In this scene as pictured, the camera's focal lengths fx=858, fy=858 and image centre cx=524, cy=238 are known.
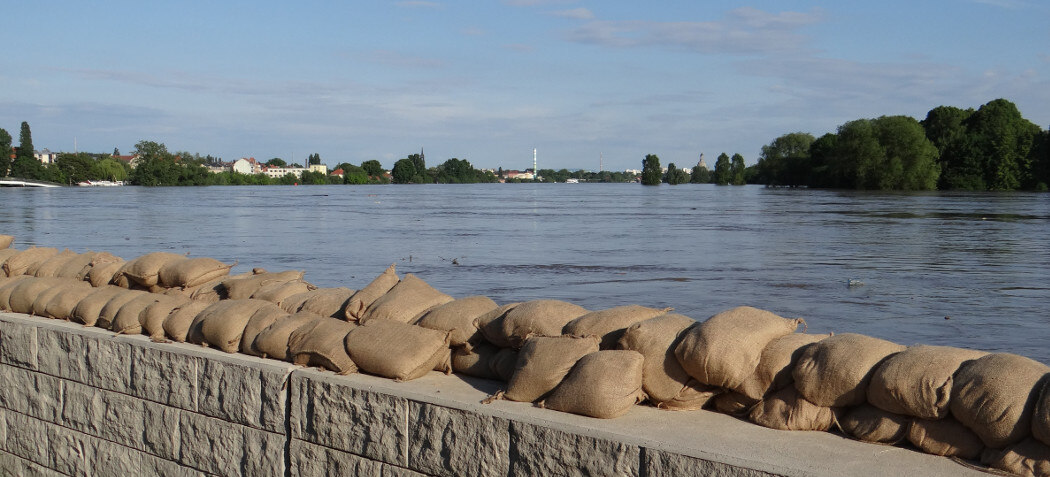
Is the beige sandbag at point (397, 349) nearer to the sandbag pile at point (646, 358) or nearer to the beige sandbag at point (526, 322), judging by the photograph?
the sandbag pile at point (646, 358)

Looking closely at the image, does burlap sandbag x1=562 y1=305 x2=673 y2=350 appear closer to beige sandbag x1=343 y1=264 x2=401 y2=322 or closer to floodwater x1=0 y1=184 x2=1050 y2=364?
beige sandbag x1=343 y1=264 x2=401 y2=322

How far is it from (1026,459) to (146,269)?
6162 millimetres

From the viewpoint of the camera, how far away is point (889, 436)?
3.51 metres

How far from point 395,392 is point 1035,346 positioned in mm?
8440

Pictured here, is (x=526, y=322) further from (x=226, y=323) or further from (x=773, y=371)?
(x=226, y=323)

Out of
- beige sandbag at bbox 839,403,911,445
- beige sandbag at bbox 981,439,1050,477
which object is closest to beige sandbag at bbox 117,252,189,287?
beige sandbag at bbox 839,403,911,445

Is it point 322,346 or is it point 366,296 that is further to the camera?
point 366,296

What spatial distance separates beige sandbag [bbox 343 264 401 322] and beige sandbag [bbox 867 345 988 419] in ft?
10.1

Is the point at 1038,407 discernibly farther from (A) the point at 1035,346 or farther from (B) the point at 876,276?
(B) the point at 876,276

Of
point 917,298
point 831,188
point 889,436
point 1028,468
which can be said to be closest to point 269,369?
point 889,436

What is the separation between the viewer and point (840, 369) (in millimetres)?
3617

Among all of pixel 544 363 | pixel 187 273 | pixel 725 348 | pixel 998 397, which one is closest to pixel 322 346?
pixel 544 363

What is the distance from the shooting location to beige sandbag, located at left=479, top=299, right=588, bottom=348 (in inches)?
180

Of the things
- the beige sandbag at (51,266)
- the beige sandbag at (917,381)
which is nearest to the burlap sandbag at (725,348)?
the beige sandbag at (917,381)
